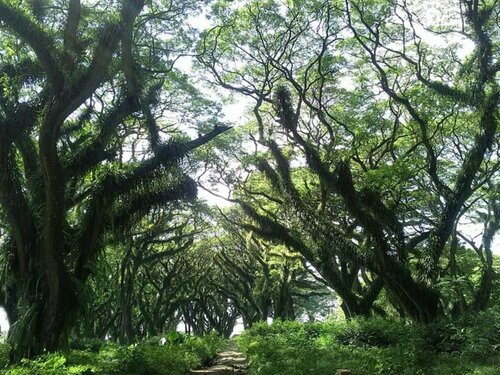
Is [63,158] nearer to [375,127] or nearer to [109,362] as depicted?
[109,362]

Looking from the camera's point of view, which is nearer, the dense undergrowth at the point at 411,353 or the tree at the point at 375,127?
the dense undergrowth at the point at 411,353

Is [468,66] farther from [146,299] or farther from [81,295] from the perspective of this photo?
[146,299]

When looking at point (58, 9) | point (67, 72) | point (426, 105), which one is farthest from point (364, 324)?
point (58, 9)

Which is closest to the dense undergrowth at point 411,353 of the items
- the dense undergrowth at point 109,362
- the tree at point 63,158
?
the dense undergrowth at point 109,362

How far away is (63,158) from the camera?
11.1 metres

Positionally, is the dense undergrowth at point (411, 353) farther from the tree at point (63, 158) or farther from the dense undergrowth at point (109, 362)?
the tree at point (63, 158)

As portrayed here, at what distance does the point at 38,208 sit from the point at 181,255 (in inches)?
837

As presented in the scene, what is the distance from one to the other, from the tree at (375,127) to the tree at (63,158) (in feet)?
12.7

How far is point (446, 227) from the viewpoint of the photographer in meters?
13.5

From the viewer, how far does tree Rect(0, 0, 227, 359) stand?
8617 mm

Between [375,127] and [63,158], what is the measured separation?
11277mm

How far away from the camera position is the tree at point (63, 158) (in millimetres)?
8617

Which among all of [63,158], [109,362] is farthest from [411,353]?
[63,158]

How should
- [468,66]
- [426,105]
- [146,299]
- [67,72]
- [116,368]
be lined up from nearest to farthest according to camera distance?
[116,368]
[67,72]
[468,66]
[426,105]
[146,299]
